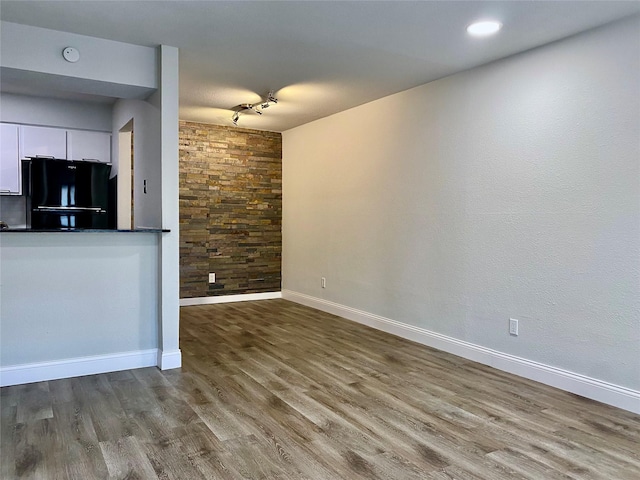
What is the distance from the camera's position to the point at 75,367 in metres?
3.37

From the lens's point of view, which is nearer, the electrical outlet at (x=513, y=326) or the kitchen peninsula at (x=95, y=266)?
the kitchen peninsula at (x=95, y=266)

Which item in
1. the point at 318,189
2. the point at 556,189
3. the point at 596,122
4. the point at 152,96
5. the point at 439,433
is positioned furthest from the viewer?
the point at 318,189

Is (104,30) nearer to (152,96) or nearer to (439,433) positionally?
(152,96)

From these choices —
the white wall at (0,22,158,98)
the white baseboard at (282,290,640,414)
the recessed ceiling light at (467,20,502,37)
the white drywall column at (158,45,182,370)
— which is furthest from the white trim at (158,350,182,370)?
the recessed ceiling light at (467,20,502,37)

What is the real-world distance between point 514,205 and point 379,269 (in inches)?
69.0

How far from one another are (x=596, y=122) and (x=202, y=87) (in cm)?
333

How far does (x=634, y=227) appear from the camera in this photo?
2816 millimetres

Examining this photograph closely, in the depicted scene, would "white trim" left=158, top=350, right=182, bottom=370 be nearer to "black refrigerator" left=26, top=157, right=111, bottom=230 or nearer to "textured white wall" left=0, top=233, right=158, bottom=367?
"textured white wall" left=0, top=233, right=158, bottom=367

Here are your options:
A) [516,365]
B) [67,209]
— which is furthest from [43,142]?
[516,365]

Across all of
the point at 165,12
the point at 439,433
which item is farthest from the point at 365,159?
the point at 439,433

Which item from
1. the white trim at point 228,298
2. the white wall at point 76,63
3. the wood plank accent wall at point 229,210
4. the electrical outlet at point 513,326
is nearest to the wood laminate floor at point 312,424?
the electrical outlet at point 513,326

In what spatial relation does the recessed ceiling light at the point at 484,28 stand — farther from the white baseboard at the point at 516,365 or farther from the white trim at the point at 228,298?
the white trim at the point at 228,298

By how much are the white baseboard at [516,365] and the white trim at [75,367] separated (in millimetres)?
2305

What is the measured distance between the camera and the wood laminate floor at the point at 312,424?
2145 millimetres
